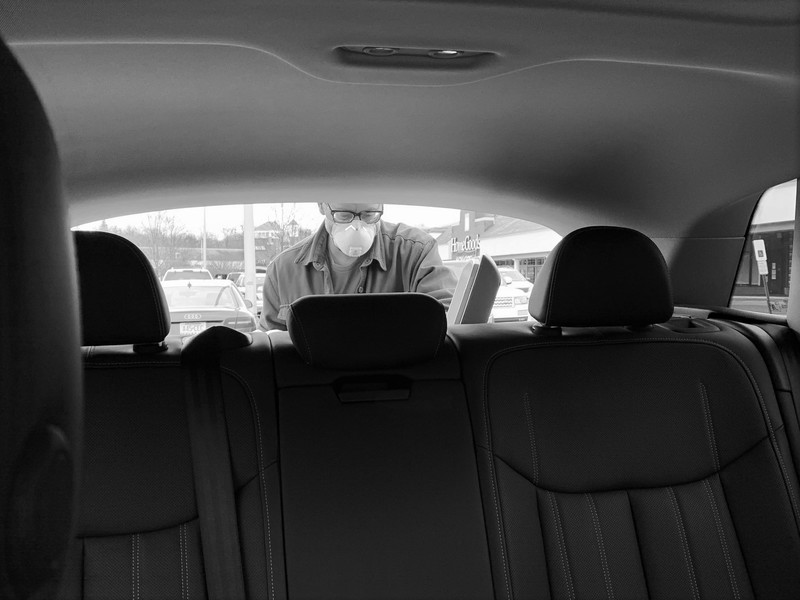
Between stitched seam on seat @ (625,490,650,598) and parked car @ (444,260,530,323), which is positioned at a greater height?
parked car @ (444,260,530,323)

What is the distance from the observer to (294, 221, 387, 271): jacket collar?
2.64 metres

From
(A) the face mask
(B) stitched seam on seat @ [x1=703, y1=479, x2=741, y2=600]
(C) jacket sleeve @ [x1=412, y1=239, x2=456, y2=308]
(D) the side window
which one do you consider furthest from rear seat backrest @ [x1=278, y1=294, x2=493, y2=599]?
(D) the side window

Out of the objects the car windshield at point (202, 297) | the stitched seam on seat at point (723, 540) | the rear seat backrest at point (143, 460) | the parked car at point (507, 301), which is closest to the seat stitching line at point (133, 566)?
the rear seat backrest at point (143, 460)

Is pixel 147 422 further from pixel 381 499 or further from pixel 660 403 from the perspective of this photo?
pixel 660 403

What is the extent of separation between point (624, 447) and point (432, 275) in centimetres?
115

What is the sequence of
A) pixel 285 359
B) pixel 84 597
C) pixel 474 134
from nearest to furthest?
pixel 84 597, pixel 285 359, pixel 474 134

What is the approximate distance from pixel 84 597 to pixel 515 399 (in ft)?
3.63

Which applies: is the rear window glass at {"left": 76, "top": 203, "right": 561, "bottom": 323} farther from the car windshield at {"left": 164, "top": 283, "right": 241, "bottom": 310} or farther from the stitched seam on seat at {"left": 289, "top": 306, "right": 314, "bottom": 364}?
the stitched seam on seat at {"left": 289, "top": 306, "right": 314, "bottom": 364}

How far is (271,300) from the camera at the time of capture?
2803 mm

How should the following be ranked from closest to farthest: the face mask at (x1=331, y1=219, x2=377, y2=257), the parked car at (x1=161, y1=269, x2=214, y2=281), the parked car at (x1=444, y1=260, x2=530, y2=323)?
the face mask at (x1=331, y1=219, x2=377, y2=257), the parked car at (x1=444, y1=260, x2=530, y2=323), the parked car at (x1=161, y1=269, x2=214, y2=281)

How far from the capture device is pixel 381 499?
1.69 metres

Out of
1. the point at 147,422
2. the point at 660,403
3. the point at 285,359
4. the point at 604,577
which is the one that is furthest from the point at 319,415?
the point at 660,403

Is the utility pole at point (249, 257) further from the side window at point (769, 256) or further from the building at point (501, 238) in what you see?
the side window at point (769, 256)

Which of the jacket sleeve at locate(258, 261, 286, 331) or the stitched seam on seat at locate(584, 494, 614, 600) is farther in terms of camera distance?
the jacket sleeve at locate(258, 261, 286, 331)
